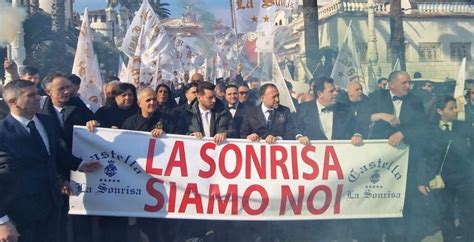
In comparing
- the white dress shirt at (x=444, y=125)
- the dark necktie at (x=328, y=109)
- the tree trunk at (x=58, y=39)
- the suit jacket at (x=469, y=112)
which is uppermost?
the tree trunk at (x=58, y=39)

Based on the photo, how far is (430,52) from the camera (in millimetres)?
31609

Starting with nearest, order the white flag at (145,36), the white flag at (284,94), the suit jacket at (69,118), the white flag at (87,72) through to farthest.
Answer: the suit jacket at (69,118) < the white flag at (284,94) < the white flag at (87,72) < the white flag at (145,36)

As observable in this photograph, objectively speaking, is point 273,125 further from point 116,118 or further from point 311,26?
point 311,26

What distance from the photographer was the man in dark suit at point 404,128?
18.1ft

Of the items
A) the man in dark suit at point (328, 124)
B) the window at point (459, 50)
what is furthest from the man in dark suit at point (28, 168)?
the window at point (459, 50)

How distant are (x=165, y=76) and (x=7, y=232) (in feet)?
36.9

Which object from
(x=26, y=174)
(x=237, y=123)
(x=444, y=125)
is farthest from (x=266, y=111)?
(x=26, y=174)

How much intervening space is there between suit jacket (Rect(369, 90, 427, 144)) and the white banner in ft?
0.56

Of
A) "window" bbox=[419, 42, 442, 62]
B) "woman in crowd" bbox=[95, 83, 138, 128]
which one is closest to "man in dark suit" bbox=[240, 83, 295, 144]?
"woman in crowd" bbox=[95, 83, 138, 128]

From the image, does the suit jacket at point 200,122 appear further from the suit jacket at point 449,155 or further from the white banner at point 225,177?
the suit jacket at point 449,155

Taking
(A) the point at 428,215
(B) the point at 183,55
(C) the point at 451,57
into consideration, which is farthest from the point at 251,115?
(C) the point at 451,57

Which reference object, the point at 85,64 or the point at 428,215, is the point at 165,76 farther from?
the point at 428,215

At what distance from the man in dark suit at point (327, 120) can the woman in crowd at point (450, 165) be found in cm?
70

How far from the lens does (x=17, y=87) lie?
4.33m
